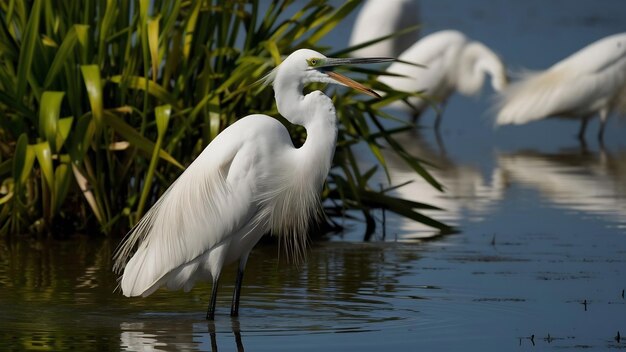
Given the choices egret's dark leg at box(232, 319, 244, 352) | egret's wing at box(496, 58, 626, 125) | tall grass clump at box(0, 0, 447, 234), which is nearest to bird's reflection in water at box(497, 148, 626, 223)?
egret's wing at box(496, 58, 626, 125)

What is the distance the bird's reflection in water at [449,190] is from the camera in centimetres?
908

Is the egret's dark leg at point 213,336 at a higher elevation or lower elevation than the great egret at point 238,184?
lower

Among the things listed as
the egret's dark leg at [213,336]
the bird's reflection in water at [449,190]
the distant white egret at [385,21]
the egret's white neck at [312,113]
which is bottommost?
the egret's dark leg at [213,336]

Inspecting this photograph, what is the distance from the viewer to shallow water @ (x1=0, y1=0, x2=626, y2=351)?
18.5ft

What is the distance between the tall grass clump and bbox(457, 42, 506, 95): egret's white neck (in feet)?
24.0

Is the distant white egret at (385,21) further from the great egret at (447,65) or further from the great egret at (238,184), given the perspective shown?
the great egret at (238,184)

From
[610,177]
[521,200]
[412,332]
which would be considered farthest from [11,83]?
[610,177]

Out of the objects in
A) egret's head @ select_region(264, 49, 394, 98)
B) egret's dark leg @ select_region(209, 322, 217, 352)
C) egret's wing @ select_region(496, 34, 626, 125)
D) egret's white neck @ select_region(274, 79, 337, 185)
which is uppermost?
egret's wing @ select_region(496, 34, 626, 125)

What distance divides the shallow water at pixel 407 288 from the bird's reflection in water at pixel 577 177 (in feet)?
0.08

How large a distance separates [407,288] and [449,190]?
12.4 feet

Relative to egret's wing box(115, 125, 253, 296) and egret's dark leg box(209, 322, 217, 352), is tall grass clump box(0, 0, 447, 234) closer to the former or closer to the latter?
egret's wing box(115, 125, 253, 296)

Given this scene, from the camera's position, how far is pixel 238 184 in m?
6.12

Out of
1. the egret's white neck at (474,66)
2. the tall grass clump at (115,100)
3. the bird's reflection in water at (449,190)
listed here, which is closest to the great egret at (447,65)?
the egret's white neck at (474,66)

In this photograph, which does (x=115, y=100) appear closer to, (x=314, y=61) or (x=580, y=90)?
(x=314, y=61)
